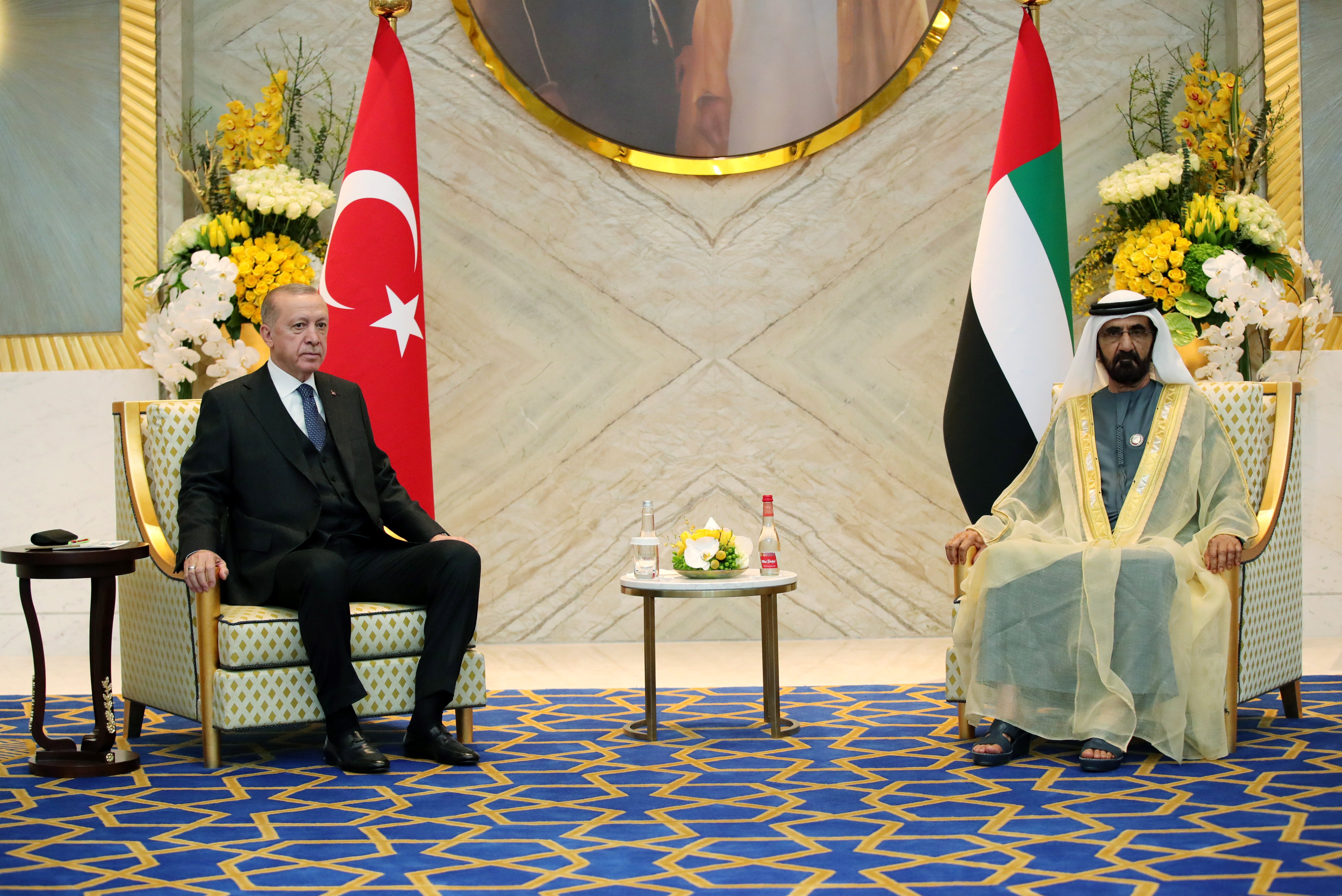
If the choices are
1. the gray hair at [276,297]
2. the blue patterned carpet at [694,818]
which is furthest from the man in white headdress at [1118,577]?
the gray hair at [276,297]

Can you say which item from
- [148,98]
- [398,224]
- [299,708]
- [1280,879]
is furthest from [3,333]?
[1280,879]

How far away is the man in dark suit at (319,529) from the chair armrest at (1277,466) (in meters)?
2.35

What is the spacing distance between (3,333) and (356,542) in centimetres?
299

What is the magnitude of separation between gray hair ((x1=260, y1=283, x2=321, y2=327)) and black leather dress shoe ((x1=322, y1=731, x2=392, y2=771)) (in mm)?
1361

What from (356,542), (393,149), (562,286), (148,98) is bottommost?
(356,542)

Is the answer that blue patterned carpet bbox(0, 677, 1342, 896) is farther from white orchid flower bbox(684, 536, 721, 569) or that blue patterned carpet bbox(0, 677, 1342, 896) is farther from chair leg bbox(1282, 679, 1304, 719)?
white orchid flower bbox(684, 536, 721, 569)

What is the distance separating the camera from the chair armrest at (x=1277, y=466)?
3.86 metres

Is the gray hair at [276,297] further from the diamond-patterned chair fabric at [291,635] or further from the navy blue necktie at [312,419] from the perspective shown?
the diamond-patterned chair fabric at [291,635]

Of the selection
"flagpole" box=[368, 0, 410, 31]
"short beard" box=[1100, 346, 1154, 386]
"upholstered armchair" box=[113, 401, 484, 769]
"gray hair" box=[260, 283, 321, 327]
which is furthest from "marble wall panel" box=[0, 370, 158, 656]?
"short beard" box=[1100, 346, 1154, 386]

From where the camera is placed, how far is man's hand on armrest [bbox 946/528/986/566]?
394cm

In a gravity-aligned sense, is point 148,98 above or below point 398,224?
above

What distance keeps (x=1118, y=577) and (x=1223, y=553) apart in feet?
1.06

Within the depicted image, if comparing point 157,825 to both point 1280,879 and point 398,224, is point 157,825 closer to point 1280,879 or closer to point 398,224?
point 1280,879

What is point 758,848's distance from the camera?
2.83 meters
